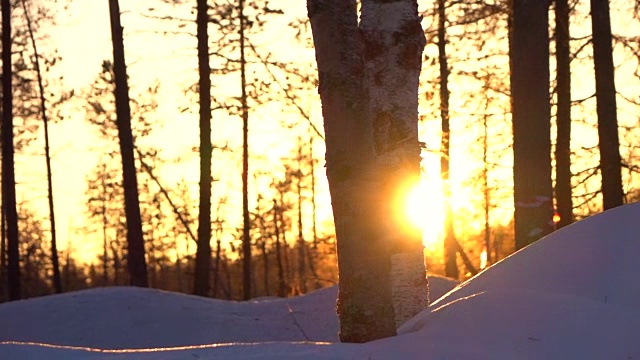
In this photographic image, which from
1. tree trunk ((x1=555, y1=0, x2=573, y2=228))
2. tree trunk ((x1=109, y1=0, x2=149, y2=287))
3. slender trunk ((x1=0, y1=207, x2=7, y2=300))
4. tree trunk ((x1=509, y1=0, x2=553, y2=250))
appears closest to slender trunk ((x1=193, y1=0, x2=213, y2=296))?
tree trunk ((x1=109, y1=0, x2=149, y2=287))

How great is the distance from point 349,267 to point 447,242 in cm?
1872

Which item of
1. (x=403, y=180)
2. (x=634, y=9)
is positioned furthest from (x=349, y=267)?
(x=634, y=9)

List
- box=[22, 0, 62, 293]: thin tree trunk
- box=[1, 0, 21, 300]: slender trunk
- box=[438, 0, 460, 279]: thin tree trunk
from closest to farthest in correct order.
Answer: box=[1, 0, 21, 300]: slender trunk → box=[438, 0, 460, 279]: thin tree trunk → box=[22, 0, 62, 293]: thin tree trunk

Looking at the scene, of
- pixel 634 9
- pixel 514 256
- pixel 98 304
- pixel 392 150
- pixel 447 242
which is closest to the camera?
pixel 514 256

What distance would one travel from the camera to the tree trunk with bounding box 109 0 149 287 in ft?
56.9

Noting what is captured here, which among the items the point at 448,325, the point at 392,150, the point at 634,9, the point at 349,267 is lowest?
the point at 448,325

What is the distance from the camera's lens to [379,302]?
16.1 ft

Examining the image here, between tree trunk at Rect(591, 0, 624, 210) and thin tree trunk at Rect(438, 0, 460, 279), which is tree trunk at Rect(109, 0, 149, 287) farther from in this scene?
tree trunk at Rect(591, 0, 624, 210)

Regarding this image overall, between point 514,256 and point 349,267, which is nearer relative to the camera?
point 349,267

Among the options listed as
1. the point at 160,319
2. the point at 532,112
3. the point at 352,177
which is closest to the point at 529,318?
the point at 352,177

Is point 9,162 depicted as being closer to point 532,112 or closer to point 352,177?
point 532,112

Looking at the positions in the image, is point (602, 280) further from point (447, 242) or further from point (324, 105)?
point (447, 242)

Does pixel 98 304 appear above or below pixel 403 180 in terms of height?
below

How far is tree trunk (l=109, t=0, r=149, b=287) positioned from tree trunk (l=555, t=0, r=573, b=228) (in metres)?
8.05
